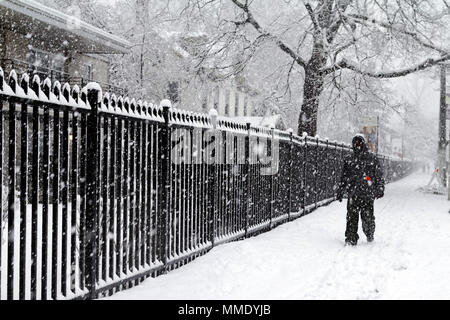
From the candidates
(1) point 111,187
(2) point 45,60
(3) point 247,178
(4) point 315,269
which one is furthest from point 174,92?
(1) point 111,187

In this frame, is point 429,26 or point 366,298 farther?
point 429,26

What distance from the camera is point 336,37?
1800cm

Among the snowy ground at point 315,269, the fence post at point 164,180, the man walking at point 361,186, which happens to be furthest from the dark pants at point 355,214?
the fence post at point 164,180

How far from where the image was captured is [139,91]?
2811 cm

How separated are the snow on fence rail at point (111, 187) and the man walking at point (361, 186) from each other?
179 cm

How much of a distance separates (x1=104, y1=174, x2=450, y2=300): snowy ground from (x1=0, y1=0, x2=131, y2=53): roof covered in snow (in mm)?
10843

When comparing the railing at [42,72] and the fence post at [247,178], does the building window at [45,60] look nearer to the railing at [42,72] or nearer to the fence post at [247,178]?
the railing at [42,72]

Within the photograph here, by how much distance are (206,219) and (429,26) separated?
1348 cm

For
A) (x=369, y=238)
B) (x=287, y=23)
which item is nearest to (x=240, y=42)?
(x=287, y=23)

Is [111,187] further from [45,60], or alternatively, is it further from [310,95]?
[45,60]

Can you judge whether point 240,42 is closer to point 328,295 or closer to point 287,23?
point 287,23
